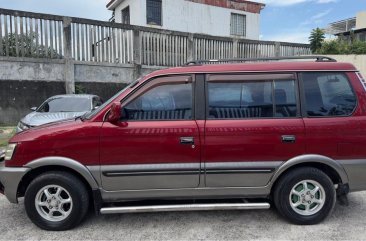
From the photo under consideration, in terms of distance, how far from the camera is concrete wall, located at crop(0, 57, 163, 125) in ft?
37.3

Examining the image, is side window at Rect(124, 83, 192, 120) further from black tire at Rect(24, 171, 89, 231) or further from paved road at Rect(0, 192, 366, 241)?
paved road at Rect(0, 192, 366, 241)

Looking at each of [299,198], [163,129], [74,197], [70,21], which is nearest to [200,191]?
[163,129]

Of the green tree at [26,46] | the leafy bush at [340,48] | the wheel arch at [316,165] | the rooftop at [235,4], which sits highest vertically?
the rooftop at [235,4]

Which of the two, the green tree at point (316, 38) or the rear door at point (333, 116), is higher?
the green tree at point (316, 38)

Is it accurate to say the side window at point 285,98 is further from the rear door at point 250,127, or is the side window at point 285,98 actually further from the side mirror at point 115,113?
the side mirror at point 115,113

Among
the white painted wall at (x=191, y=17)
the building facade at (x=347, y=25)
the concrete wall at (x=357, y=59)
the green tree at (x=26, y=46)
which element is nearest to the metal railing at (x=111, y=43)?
the green tree at (x=26, y=46)

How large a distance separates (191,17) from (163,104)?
1740cm

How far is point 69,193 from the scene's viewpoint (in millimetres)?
3746

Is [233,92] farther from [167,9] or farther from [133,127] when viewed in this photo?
[167,9]

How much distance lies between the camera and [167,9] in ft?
62.4

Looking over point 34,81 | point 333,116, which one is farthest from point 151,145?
point 34,81

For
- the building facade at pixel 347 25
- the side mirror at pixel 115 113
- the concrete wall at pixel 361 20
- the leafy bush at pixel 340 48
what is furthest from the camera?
the building facade at pixel 347 25

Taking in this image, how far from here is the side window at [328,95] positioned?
3.92 metres

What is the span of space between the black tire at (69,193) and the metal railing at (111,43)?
9.21 meters
